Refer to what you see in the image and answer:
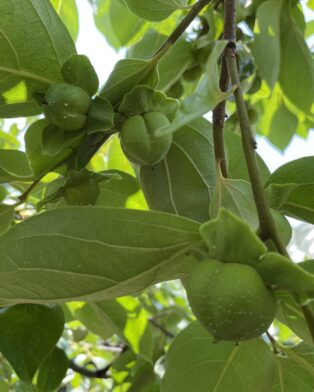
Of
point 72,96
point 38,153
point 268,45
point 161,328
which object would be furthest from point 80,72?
point 161,328

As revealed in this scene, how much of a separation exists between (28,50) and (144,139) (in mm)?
221

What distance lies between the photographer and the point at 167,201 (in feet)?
3.28

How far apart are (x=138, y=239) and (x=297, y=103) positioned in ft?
2.12

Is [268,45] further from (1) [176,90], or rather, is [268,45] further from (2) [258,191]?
(1) [176,90]

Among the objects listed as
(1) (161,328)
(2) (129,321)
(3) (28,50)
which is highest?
(3) (28,50)

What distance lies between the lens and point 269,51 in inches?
35.3

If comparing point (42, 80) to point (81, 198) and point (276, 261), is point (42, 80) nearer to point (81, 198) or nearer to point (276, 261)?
point (81, 198)

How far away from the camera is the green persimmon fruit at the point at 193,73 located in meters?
1.40

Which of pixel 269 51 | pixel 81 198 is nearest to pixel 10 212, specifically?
pixel 81 198

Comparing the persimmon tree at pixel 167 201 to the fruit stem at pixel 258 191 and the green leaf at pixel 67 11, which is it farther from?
the green leaf at pixel 67 11

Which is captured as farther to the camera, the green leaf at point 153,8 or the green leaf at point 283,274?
the green leaf at point 153,8

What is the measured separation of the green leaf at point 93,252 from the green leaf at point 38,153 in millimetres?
208

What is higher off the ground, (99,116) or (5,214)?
(99,116)

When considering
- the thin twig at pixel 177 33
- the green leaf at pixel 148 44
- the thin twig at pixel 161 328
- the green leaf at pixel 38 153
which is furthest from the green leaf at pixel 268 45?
the thin twig at pixel 161 328
